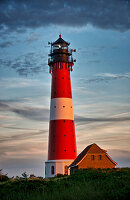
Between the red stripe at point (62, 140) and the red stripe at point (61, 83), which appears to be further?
the red stripe at point (61, 83)

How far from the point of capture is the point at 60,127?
167 feet

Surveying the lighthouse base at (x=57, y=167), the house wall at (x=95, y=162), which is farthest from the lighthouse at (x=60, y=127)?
the house wall at (x=95, y=162)

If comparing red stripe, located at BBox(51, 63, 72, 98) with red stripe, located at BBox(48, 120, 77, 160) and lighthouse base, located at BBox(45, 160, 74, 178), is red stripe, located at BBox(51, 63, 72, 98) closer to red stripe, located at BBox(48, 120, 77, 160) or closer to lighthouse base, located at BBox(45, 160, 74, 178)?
red stripe, located at BBox(48, 120, 77, 160)

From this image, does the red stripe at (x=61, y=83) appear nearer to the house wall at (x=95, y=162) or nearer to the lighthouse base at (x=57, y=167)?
the lighthouse base at (x=57, y=167)

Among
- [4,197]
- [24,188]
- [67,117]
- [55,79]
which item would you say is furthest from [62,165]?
[4,197]

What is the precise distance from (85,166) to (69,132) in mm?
6390

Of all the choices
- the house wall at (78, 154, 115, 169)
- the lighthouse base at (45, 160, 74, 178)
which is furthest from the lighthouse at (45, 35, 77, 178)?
the house wall at (78, 154, 115, 169)

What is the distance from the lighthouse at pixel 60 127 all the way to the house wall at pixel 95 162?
433 cm

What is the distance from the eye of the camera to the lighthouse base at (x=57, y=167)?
167ft

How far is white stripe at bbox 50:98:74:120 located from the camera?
5141 cm

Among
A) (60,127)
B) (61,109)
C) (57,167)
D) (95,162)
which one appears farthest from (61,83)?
(95,162)

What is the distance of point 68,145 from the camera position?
5103 centimetres

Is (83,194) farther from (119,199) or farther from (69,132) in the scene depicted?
(69,132)

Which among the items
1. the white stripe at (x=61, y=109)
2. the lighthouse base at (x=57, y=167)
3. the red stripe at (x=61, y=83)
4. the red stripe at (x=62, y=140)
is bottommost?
the lighthouse base at (x=57, y=167)
